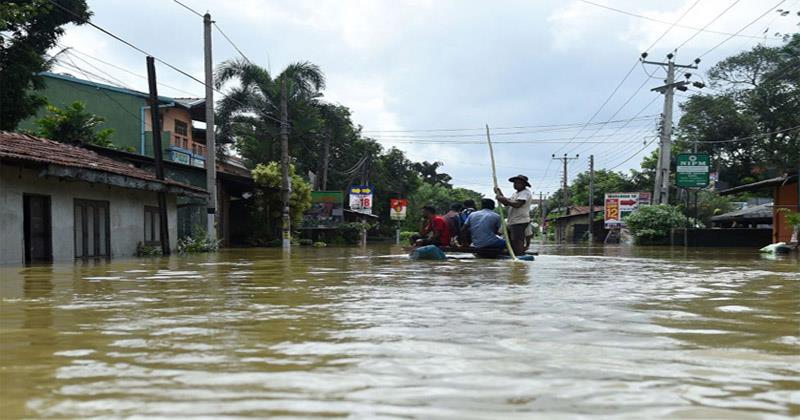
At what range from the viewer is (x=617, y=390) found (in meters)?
2.81

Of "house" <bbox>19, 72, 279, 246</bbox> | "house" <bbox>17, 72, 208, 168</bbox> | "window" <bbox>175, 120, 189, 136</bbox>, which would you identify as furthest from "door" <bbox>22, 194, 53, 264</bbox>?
"window" <bbox>175, 120, 189, 136</bbox>

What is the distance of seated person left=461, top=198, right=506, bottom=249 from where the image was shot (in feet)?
41.9

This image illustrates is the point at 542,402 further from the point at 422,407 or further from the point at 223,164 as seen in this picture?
the point at 223,164

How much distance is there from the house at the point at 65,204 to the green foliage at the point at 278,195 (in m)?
12.0

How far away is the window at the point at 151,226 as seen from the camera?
19.9 m

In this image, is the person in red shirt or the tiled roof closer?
the tiled roof

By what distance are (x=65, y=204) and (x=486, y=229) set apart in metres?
9.76

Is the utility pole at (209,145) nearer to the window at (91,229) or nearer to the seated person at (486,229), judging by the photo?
the window at (91,229)

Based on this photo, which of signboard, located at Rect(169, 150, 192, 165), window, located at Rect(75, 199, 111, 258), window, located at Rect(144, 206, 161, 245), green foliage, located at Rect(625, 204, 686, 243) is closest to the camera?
window, located at Rect(75, 199, 111, 258)

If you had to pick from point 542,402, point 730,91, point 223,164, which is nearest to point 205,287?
point 542,402

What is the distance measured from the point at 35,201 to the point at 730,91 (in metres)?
48.2

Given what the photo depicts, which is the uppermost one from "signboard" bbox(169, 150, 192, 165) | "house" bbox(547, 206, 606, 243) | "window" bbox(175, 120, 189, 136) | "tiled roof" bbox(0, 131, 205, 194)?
"window" bbox(175, 120, 189, 136)

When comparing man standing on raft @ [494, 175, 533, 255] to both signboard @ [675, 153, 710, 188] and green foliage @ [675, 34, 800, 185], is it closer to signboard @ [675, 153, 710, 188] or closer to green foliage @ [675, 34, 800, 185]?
signboard @ [675, 153, 710, 188]

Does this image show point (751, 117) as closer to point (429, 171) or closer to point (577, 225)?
point (577, 225)
